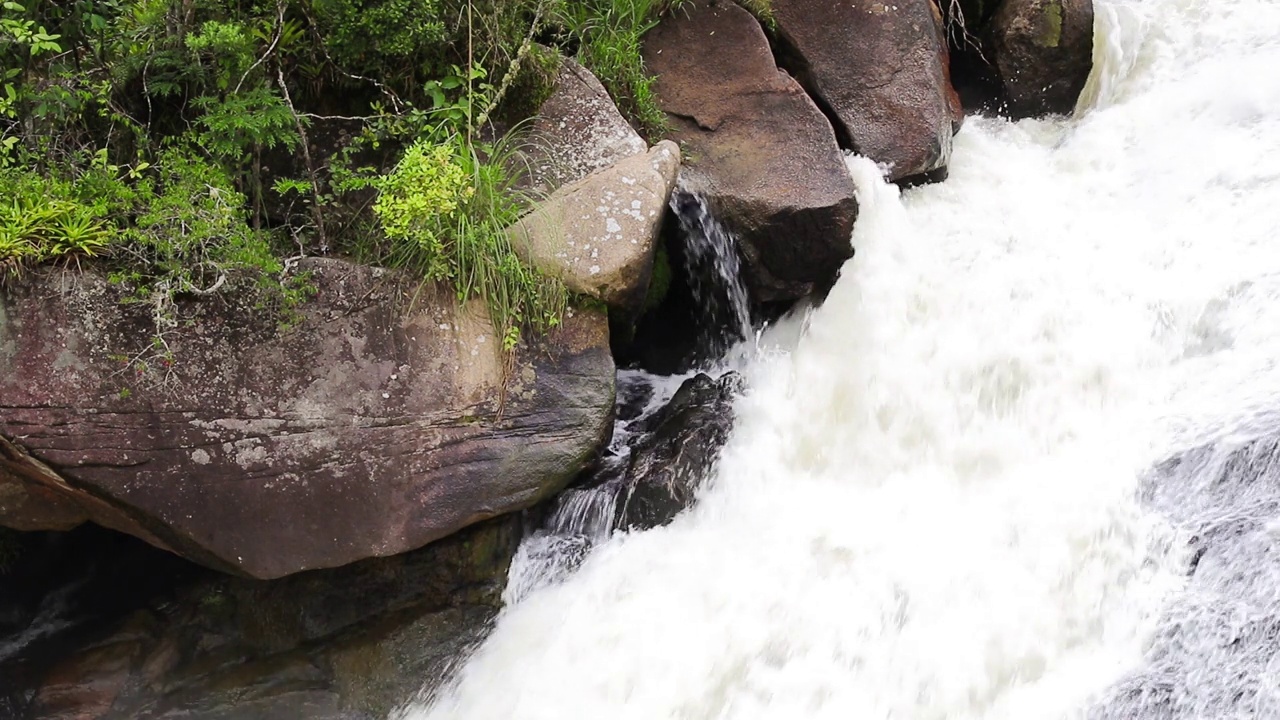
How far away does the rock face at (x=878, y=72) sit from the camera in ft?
20.0

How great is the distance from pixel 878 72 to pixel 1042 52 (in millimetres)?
1520

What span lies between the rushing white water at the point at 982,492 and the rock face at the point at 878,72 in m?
0.33

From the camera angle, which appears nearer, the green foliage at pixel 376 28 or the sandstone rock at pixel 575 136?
the green foliage at pixel 376 28

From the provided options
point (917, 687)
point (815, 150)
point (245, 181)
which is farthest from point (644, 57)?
point (917, 687)

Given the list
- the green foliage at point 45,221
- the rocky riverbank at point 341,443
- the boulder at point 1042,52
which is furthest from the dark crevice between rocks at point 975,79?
the green foliage at point 45,221

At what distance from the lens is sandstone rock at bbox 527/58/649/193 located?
4.87 metres

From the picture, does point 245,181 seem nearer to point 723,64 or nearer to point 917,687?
point 723,64

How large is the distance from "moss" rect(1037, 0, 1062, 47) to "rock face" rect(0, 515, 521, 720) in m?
5.17

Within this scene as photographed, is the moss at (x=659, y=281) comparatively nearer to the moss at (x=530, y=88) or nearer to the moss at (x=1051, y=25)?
the moss at (x=530, y=88)

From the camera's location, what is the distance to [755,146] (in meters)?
5.66

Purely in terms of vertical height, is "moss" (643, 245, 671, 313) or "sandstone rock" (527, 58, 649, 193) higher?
"sandstone rock" (527, 58, 649, 193)

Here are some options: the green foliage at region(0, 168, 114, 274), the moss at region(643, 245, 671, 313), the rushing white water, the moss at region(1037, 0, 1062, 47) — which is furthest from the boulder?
the green foliage at region(0, 168, 114, 274)

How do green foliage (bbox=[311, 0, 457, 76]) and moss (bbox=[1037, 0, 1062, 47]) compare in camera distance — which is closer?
green foliage (bbox=[311, 0, 457, 76])

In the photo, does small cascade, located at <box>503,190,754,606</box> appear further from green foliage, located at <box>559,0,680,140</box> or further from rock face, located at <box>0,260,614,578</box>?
A: green foliage, located at <box>559,0,680,140</box>
